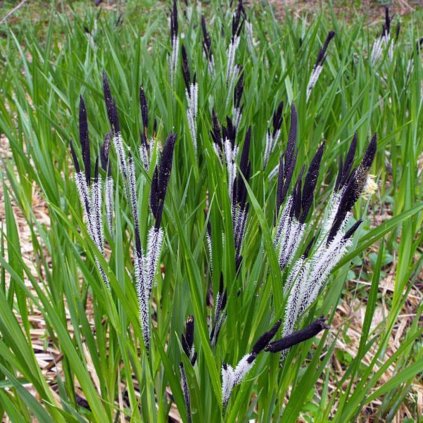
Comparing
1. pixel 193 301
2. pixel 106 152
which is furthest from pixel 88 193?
pixel 193 301

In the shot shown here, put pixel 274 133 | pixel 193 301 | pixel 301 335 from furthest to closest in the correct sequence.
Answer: pixel 274 133
pixel 193 301
pixel 301 335

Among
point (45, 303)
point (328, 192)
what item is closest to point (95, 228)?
point (45, 303)

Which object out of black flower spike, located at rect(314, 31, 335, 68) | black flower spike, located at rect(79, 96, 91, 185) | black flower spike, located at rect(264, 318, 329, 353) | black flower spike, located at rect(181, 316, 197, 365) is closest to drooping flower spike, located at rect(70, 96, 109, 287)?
black flower spike, located at rect(79, 96, 91, 185)

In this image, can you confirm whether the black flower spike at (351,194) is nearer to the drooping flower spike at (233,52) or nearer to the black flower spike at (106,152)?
the black flower spike at (106,152)

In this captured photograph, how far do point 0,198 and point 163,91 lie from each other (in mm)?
722

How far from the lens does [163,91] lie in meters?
1.41

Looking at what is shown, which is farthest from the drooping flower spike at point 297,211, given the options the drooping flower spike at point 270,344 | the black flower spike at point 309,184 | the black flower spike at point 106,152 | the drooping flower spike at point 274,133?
the drooping flower spike at point 274,133

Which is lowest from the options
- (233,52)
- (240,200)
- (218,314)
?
(218,314)

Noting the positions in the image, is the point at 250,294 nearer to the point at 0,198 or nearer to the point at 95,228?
the point at 95,228

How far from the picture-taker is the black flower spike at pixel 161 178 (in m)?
0.47

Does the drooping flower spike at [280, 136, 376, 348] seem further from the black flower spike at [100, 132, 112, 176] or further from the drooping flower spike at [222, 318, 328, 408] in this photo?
the black flower spike at [100, 132, 112, 176]

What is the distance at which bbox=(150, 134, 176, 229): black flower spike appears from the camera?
0.47 m

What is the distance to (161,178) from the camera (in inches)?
18.7

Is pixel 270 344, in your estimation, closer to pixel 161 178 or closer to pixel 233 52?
pixel 161 178
